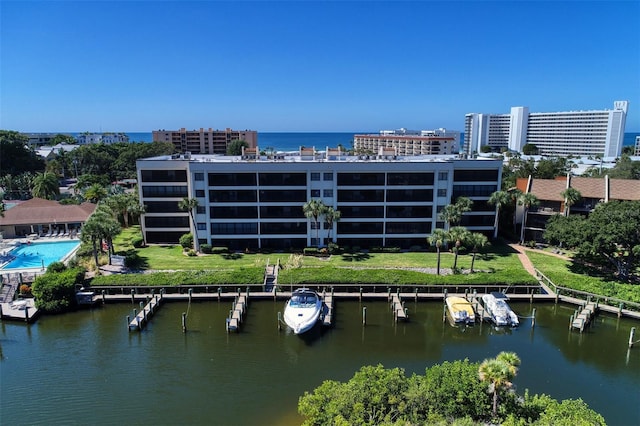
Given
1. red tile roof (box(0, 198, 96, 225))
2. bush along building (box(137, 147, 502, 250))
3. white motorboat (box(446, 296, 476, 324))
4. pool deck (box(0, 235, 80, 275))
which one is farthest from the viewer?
red tile roof (box(0, 198, 96, 225))

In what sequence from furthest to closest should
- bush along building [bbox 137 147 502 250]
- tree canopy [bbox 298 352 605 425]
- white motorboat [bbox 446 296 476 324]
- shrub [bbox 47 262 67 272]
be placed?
1. bush along building [bbox 137 147 502 250]
2. shrub [bbox 47 262 67 272]
3. white motorboat [bbox 446 296 476 324]
4. tree canopy [bbox 298 352 605 425]

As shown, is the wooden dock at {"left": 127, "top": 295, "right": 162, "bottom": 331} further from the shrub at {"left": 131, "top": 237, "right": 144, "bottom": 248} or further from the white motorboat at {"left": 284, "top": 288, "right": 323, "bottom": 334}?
the shrub at {"left": 131, "top": 237, "right": 144, "bottom": 248}

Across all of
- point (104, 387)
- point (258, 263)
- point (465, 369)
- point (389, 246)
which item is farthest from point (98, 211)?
point (465, 369)

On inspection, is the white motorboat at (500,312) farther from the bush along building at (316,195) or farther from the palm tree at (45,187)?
the palm tree at (45,187)

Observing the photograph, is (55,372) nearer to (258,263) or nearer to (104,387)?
(104,387)

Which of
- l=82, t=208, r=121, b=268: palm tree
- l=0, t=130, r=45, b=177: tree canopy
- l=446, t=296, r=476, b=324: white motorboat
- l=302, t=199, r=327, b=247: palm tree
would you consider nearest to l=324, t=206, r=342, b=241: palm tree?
l=302, t=199, r=327, b=247: palm tree

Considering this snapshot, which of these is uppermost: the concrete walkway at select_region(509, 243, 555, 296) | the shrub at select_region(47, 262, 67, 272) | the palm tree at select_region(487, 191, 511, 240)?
the palm tree at select_region(487, 191, 511, 240)

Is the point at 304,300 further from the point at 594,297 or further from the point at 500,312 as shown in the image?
the point at 594,297
